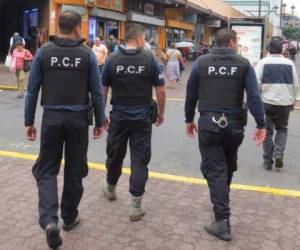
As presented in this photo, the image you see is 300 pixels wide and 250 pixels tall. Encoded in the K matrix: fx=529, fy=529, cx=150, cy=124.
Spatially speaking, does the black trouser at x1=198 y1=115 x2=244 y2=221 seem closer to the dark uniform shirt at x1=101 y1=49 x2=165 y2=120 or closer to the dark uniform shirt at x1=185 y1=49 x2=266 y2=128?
the dark uniform shirt at x1=185 y1=49 x2=266 y2=128

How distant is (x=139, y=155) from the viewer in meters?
4.77

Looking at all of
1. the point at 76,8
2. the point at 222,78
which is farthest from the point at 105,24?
the point at 222,78

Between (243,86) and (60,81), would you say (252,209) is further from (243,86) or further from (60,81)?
(60,81)

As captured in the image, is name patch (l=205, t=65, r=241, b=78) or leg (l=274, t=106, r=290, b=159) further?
leg (l=274, t=106, r=290, b=159)

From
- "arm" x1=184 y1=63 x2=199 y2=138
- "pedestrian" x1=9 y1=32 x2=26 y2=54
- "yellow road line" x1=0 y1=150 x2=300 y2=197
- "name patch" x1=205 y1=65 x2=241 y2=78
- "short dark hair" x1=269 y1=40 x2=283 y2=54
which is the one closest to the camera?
"name patch" x1=205 y1=65 x2=241 y2=78

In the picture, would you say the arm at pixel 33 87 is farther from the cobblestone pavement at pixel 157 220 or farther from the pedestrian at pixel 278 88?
the pedestrian at pixel 278 88

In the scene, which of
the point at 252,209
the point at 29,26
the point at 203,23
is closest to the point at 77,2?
the point at 29,26

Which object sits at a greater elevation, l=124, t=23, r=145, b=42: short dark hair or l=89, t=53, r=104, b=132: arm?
l=124, t=23, r=145, b=42: short dark hair

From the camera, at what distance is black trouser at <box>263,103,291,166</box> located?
662cm

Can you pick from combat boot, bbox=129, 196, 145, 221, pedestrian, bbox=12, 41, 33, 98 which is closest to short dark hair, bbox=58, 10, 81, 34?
combat boot, bbox=129, 196, 145, 221

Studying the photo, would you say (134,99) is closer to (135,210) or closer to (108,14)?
(135,210)

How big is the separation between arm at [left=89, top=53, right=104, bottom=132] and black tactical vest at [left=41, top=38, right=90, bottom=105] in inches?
1.8

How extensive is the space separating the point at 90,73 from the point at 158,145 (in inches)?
160

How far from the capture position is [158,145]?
26.7 ft
